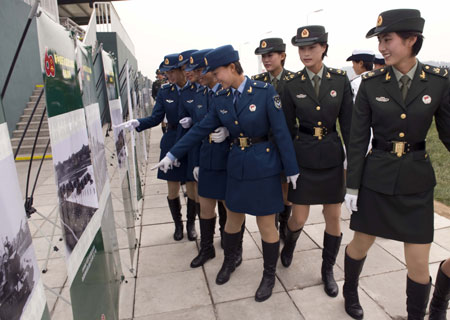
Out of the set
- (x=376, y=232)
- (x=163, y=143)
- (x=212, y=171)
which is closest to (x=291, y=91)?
(x=212, y=171)

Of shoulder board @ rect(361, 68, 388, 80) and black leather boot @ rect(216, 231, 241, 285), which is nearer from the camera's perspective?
shoulder board @ rect(361, 68, 388, 80)

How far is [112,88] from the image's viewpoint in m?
3.54

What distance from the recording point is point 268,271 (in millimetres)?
3098

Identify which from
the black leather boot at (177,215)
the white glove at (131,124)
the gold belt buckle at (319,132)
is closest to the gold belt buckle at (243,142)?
the gold belt buckle at (319,132)

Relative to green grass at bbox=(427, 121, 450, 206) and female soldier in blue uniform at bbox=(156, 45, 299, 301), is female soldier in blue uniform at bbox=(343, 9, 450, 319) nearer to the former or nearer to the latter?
female soldier in blue uniform at bbox=(156, 45, 299, 301)

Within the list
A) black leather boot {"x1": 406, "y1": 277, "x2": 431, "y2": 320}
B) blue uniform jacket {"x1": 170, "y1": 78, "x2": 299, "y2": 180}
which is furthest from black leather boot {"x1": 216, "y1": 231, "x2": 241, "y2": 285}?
black leather boot {"x1": 406, "y1": 277, "x2": 431, "y2": 320}

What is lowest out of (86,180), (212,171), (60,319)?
(60,319)

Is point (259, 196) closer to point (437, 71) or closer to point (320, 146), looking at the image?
point (320, 146)

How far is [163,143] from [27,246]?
3127 millimetres

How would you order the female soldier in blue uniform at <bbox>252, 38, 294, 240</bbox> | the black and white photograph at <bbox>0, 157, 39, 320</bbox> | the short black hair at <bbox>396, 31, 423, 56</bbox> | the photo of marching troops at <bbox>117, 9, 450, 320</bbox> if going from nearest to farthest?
the black and white photograph at <bbox>0, 157, 39, 320</bbox>, the short black hair at <bbox>396, 31, 423, 56</bbox>, the photo of marching troops at <bbox>117, 9, 450, 320</bbox>, the female soldier in blue uniform at <bbox>252, 38, 294, 240</bbox>

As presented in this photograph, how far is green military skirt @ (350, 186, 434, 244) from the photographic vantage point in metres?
2.24

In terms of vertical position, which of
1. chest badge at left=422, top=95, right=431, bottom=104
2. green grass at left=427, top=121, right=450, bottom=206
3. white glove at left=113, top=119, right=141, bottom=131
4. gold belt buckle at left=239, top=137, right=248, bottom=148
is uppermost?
chest badge at left=422, top=95, right=431, bottom=104

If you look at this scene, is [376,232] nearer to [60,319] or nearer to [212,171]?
[212,171]

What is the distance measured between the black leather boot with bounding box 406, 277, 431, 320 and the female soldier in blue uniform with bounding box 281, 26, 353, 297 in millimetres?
713
